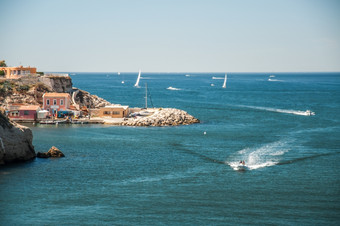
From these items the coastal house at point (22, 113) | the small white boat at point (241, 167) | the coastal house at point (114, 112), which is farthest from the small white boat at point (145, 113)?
the small white boat at point (241, 167)

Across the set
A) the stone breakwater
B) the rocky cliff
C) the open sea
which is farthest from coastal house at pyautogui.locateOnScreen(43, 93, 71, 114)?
the rocky cliff

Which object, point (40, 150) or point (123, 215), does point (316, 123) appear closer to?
point (40, 150)

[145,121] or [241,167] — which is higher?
[145,121]

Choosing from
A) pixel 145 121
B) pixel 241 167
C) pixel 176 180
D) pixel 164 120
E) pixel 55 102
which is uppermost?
pixel 55 102

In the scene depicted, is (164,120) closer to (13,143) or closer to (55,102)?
(55,102)

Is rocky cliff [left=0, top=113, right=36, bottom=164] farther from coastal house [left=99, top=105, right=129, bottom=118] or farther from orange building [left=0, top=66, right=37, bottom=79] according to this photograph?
orange building [left=0, top=66, right=37, bottom=79]

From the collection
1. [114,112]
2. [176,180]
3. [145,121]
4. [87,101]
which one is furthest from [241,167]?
[87,101]

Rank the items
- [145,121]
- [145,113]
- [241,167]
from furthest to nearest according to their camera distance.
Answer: [145,113] < [145,121] < [241,167]
